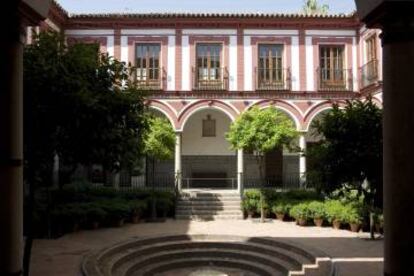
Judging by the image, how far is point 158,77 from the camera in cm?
2412

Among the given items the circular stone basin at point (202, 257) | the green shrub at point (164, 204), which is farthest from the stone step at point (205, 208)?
the circular stone basin at point (202, 257)

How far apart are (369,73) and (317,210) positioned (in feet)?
29.1

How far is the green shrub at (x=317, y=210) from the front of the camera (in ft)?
55.6

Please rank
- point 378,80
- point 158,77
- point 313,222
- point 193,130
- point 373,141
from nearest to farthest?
point 373,141, point 313,222, point 378,80, point 158,77, point 193,130

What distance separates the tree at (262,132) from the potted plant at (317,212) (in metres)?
2.09

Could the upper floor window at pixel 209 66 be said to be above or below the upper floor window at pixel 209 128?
above

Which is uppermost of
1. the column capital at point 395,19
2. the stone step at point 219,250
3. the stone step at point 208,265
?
the column capital at point 395,19

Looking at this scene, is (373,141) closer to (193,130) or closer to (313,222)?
(313,222)

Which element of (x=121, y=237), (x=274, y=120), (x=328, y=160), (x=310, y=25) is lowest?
(x=121, y=237)

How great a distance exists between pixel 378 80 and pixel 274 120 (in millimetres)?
5692

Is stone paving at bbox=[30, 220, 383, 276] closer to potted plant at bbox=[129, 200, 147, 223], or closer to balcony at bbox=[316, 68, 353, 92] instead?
potted plant at bbox=[129, 200, 147, 223]

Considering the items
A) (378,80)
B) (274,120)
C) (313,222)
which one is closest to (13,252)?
(313,222)

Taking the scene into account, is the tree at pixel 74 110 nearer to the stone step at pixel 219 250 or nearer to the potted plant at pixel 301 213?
the stone step at pixel 219 250

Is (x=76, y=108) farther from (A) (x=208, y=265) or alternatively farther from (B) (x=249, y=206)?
(B) (x=249, y=206)
